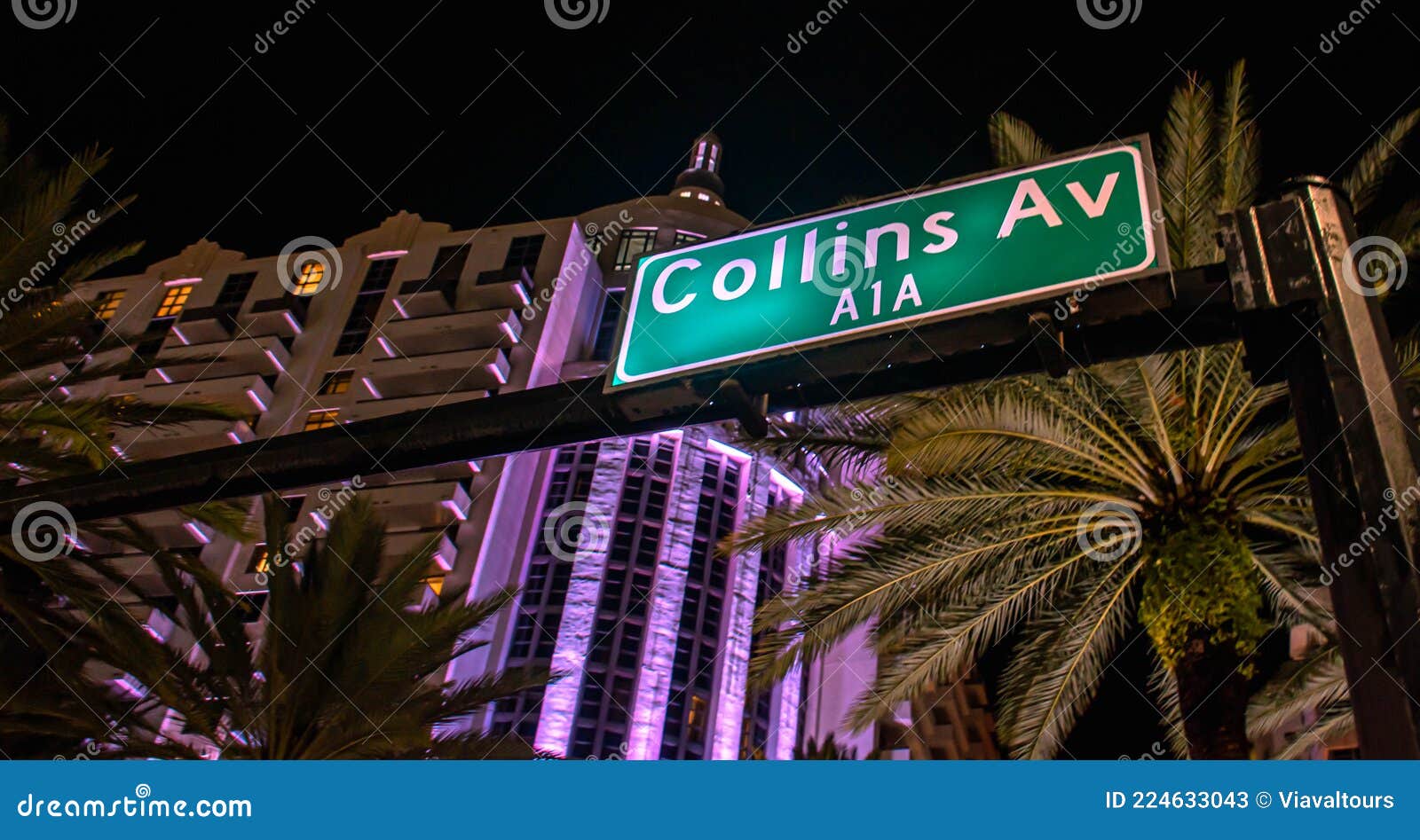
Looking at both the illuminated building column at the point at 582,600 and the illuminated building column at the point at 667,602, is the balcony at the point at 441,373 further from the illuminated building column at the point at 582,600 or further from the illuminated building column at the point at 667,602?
the illuminated building column at the point at 667,602

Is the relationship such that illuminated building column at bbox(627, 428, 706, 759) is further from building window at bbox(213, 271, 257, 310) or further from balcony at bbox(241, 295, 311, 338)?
building window at bbox(213, 271, 257, 310)

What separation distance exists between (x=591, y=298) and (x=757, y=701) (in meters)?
21.1

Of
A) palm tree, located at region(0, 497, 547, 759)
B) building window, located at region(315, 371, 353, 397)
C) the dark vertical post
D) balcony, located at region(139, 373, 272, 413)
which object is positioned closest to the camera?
the dark vertical post

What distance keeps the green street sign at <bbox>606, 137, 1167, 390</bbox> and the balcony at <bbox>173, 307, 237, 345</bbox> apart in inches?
2132

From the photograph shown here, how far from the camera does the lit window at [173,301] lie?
188 ft

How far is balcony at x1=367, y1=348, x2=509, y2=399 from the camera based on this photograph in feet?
157

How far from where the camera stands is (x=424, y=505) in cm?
4419

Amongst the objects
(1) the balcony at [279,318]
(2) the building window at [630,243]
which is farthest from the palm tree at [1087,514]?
(1) the balcony at [279,318]

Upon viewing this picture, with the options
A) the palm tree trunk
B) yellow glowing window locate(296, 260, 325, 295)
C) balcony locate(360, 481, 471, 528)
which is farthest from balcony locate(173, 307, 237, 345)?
the palm tree trunk

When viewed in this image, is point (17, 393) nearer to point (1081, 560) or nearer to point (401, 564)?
point (401, 564)

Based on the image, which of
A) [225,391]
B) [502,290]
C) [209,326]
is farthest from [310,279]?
[502,290]

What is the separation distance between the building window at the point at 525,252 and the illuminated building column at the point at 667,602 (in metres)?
11.2

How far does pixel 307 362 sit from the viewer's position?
5181 centimetres

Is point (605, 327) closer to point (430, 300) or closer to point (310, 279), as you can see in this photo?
point (430, 300)
